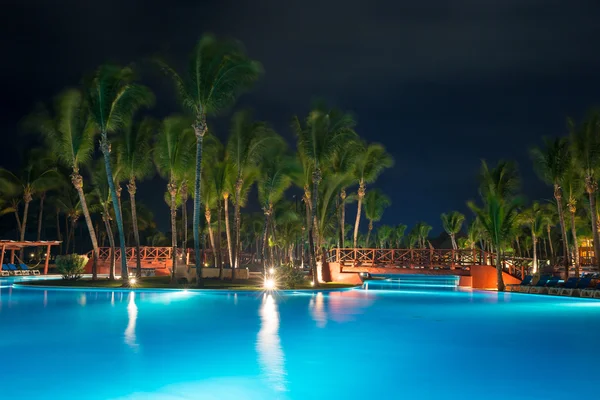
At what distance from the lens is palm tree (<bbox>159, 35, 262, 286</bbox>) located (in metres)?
24.7

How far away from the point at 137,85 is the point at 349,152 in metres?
12.6

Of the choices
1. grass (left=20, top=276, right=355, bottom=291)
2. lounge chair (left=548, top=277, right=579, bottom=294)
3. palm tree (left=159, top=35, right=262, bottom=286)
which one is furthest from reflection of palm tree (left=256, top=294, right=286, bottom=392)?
lounge chair (left=548, top=277, right=579, bottom=294)

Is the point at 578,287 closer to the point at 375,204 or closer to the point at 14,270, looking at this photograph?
the point at 375,204

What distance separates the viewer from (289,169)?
3108 centimetres

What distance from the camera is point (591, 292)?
22906 mm

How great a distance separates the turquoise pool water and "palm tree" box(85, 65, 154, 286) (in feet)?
36.2

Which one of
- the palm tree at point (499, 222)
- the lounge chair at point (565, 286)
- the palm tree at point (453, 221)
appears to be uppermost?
the palm tree at point (453, 221)

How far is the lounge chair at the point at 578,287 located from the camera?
23.7m

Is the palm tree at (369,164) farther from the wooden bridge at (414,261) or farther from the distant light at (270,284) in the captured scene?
the distant light at (270,284)

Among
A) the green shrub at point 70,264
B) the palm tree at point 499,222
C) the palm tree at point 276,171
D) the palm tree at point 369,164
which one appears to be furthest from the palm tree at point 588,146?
the green shrub at point 70,264

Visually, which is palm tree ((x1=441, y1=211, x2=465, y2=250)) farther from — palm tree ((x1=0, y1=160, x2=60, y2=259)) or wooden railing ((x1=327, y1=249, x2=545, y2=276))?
palm tree ((x1=0, y1=160, x2=60, y2=259))

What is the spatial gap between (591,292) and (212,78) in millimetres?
17688

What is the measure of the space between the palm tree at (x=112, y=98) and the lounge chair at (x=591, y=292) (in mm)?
19436

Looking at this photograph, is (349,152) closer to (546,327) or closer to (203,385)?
(546,327)
